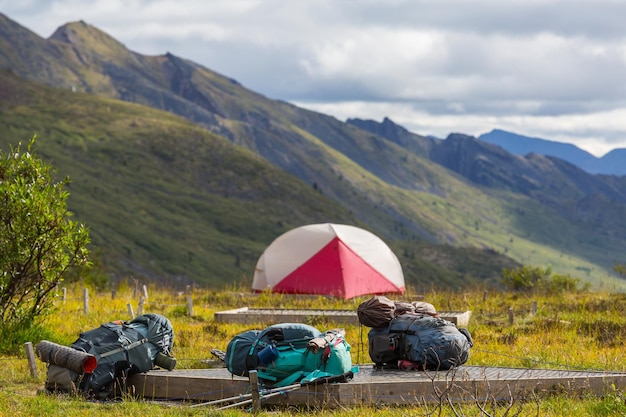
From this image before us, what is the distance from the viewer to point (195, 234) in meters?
176

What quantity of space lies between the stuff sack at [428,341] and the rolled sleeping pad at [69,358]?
4.09 m

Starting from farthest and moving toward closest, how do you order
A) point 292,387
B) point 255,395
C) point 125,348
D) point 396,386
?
point 125,348
point 396,386
point 292,387
point 255,395

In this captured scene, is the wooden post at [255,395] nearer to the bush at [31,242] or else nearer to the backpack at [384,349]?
the backpack at [384,349]

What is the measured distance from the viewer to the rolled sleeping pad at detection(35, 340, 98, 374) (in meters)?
11.0

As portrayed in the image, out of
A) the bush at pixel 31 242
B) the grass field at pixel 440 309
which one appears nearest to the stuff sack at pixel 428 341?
the grass field at pixel 440 309

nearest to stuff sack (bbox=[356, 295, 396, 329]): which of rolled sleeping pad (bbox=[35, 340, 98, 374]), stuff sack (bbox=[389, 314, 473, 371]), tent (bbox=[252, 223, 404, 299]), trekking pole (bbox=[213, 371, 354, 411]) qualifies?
stuff sack (bbox=[389, 314, 473, 371])

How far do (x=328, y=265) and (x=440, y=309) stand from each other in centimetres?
786

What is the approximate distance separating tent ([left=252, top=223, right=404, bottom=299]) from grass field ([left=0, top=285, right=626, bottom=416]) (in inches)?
96.1

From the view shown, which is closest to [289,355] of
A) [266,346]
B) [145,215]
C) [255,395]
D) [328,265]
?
[266,346]

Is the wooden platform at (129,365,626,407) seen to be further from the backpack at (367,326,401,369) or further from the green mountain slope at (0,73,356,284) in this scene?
the green mountain slope at (0,73,356,284)

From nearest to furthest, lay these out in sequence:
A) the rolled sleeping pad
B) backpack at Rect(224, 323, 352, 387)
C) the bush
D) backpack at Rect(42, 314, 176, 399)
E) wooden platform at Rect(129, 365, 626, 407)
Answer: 1. wooden platform at Rect(129, 365, 626, 407)
2. backpack at Rect(224, 323, 352, 387)
3. the rolled sleeping pad
4. backpack at Rect(42, 314, 176, 399)
5. the bush

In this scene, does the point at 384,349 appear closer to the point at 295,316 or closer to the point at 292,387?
the point at 292,387

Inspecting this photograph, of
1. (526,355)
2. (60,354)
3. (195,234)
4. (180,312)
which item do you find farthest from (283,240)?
(195,234)

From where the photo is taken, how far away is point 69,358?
Answer: 11.1m
